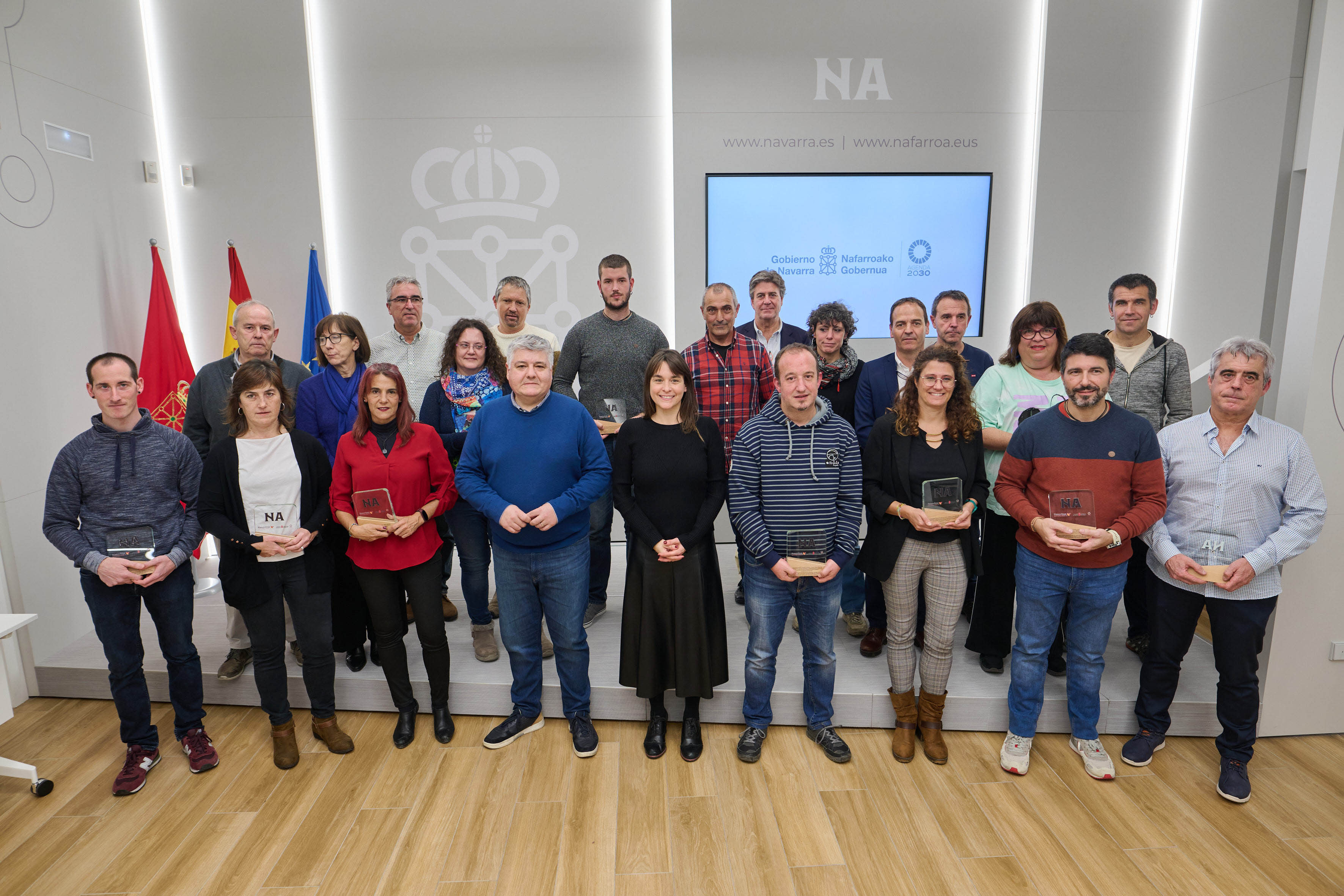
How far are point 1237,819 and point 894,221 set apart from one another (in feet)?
14.6

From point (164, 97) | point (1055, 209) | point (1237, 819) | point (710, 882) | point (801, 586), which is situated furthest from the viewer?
point (1055, 209)

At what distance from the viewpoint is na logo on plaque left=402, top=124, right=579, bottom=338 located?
5.52 m

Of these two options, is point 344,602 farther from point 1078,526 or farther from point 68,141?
point 68,141

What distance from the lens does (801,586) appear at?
2.94 m

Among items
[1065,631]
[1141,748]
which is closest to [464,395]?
[1065,631]

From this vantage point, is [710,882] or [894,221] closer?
[710,882]

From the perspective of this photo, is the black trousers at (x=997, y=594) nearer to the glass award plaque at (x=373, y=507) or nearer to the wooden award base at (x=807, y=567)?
the wooden award base at (x=807, y=567)

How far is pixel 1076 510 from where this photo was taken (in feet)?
8.91

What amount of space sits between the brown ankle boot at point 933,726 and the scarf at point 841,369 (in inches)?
62.8

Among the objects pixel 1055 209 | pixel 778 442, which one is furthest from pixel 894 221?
pixel 778 442

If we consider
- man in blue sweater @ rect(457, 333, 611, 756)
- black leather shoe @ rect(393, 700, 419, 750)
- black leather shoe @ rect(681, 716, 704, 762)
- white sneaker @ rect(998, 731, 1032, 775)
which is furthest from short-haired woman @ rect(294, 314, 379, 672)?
white sneaker @ rect(998, 731, 1032, 775)

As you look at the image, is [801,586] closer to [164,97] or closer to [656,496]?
[656,496]

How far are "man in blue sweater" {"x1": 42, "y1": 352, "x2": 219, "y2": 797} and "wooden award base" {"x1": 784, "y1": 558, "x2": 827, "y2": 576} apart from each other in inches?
101

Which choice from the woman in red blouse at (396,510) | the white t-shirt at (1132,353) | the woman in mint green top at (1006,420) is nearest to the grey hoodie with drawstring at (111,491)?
the woman in red blouse at (396,510)
